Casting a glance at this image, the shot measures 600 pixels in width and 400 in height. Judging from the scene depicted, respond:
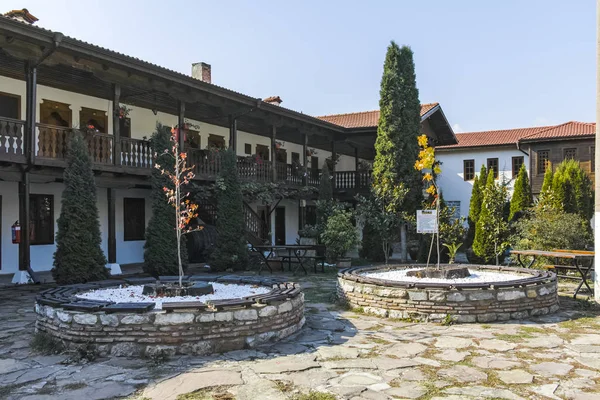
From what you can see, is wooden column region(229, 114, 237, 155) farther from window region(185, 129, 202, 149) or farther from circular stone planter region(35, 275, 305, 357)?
circular stone planter region(35, 275, 305, 357)

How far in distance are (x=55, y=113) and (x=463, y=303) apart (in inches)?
448

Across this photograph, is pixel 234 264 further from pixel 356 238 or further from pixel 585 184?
pixel 585 184

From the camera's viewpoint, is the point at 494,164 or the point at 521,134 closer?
the point at 494,164

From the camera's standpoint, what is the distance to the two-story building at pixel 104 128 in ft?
34.9

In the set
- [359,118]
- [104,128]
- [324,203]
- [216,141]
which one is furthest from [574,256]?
[359,118]

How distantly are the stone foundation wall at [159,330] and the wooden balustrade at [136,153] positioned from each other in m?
7.57

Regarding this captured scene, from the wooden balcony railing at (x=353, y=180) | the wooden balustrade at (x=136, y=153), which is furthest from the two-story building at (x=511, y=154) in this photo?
the wooden balustrade at (x=136, y=153)

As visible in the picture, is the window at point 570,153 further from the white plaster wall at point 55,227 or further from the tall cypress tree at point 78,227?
the tall cypress tree at point 78,227

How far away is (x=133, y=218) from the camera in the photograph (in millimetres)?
15797

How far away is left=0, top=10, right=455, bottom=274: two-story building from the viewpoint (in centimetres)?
1065

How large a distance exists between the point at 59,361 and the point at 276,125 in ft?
43.1

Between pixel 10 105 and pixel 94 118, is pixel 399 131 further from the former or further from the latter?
pixel 10 105

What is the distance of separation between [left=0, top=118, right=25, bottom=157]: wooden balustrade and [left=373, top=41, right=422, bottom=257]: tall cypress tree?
996cm

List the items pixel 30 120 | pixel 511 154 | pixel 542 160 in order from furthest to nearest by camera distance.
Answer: pixel 511 154 < pixel 542 160 < pixel 30 120
